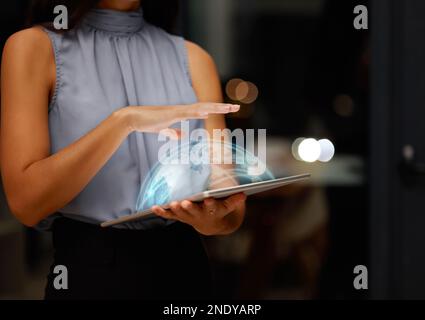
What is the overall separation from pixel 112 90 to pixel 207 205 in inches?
10.2

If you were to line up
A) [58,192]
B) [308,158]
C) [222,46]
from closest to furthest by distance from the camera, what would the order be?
[58,192], [222,46], [308,158]

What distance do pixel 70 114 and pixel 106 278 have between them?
0.91 feet

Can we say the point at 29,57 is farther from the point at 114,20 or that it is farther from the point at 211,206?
the point at 211,206

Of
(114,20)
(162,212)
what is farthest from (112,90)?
(162,212)

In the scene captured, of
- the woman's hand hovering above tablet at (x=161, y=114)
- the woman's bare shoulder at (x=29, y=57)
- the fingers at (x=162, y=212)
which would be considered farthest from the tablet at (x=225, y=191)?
the woman's bare shoulder at (x=29, y=57)

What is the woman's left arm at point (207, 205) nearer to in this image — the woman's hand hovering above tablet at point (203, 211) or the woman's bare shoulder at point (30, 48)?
the woman's hand hovering above tablet at point (203, 211)

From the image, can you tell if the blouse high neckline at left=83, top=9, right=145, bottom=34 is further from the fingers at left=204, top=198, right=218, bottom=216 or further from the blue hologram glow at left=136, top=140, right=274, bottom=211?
the fingers at left=204, top=198, right=218, bottom=216

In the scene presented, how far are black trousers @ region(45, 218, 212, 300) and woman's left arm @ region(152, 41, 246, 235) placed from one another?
0.18 feet

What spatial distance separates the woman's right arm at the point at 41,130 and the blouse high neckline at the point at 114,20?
0.34 feet

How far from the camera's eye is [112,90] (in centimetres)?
111

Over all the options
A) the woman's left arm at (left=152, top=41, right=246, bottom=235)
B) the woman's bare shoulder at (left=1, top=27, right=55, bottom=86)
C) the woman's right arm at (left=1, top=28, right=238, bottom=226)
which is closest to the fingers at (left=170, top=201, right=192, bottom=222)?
the woman's left arm at (left=152, top=41, right=246, bottom=235)
